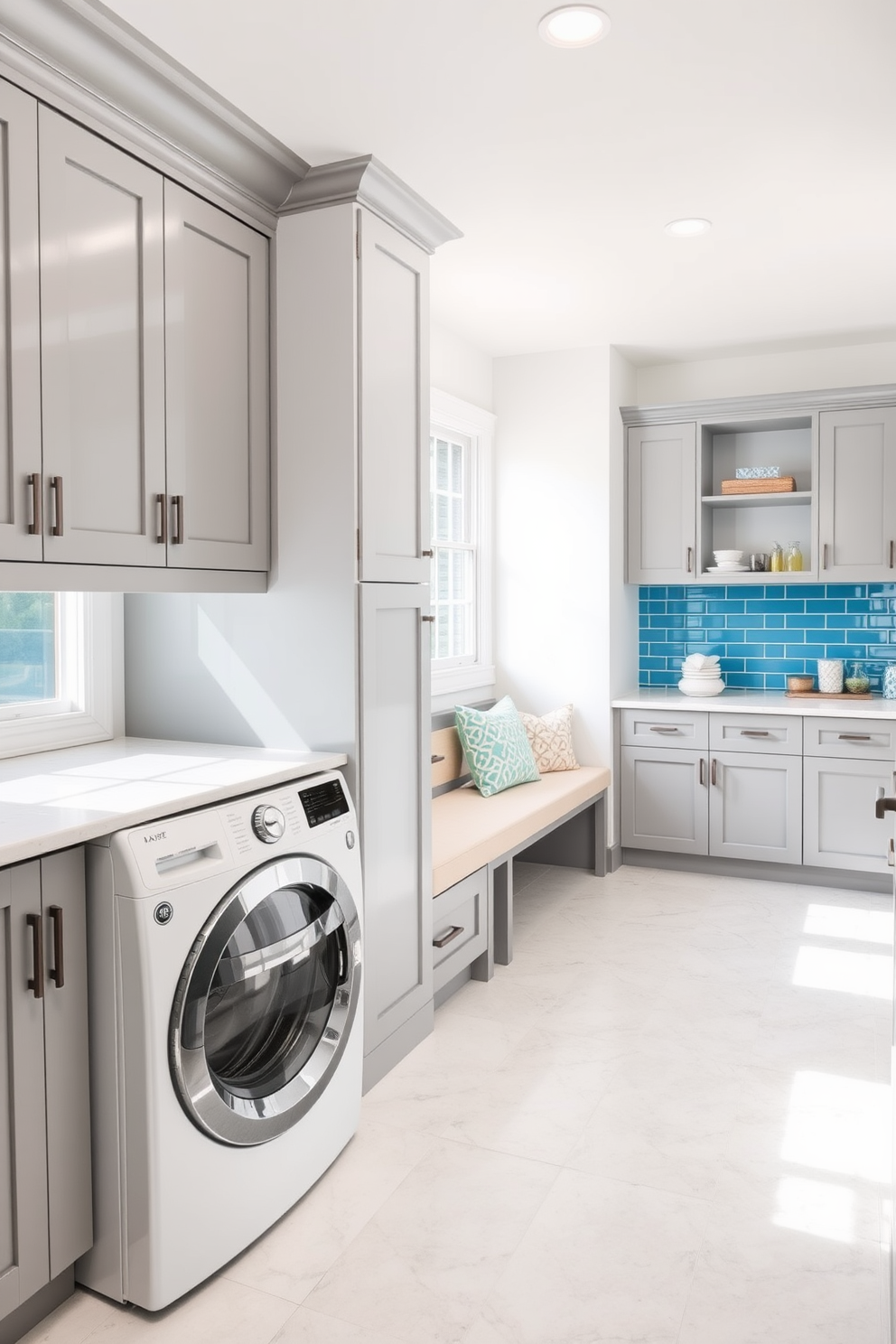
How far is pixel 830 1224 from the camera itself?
209 centimetres

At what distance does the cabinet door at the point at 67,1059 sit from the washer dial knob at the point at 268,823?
0.38 m

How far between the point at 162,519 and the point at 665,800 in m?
3.28

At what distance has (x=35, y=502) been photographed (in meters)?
1.92

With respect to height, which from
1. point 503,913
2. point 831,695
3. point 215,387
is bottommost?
point 503,913

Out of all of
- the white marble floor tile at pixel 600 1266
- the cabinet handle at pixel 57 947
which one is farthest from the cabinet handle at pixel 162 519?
the white marble floor tile at pixel 600 1266

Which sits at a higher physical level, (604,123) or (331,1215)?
(604,123)

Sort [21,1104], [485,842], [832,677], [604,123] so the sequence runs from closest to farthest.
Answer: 1. [21,1104]
2. [604,123]
3. [485,842]
4. [832,677]

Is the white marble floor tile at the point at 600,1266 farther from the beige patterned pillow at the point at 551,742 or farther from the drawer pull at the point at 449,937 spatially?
the beige patterned pillow at the point at 551,742

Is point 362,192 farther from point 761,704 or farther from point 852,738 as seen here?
point 852,738

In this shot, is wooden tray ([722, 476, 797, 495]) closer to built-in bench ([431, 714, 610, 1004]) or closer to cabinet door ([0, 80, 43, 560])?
built-in bench ([431, 714, 610, 1004])

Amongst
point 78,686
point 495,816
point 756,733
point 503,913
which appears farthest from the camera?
point 756,733

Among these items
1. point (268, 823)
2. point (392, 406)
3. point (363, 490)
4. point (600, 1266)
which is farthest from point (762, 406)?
point (600, 1266)

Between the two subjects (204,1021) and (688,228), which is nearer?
(204,1021)

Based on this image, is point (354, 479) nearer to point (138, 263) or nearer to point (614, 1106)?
point (138, 263)
